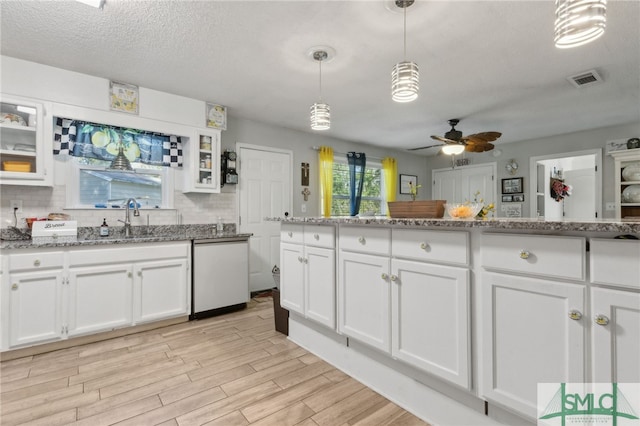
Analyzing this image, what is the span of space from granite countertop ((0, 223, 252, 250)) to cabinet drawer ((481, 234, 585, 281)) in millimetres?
2718

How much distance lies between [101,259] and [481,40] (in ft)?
11.7

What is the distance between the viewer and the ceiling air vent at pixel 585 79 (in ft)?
9.66

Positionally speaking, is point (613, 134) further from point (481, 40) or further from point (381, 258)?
point (381, 258)

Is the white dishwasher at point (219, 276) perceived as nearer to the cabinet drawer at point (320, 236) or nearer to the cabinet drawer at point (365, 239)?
the cabinet drawer at point (320, 236)

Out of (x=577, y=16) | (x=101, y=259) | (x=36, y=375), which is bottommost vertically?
(x=36, y=375)

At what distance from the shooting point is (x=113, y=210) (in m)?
3.29

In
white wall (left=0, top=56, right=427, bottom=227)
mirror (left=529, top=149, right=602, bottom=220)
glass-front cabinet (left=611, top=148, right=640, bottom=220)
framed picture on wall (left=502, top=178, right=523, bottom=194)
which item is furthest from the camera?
framed picture on wall (left=502, top=178, right=523, bottom=194)

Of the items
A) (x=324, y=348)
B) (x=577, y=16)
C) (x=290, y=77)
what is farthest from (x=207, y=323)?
(x=577, y=16)

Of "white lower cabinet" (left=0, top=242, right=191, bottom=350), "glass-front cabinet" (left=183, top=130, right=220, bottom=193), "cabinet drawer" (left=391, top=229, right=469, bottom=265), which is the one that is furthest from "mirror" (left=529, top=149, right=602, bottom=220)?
"white lower cabinet" (left=0, top=242, right=191, bottom=350)

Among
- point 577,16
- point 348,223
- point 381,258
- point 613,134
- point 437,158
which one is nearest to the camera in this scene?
point 577,16

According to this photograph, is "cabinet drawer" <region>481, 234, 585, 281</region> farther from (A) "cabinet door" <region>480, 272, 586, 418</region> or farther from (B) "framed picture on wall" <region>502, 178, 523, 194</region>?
(B) "framed picture on wall" <region>502, 178, 523, 194</region>

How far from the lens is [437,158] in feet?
23.1

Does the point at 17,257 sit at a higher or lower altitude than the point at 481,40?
lower

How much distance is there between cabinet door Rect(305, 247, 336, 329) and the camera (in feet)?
7.21
